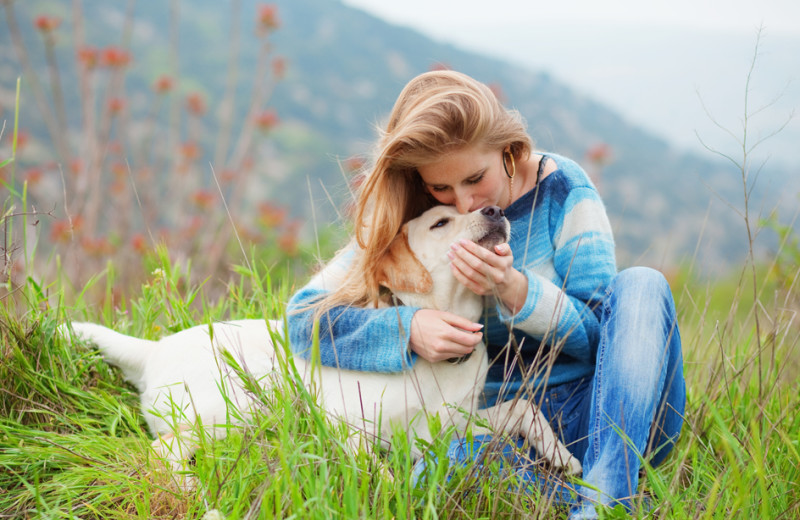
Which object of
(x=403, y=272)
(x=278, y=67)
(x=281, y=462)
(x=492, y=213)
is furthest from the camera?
(x=278, y=67)

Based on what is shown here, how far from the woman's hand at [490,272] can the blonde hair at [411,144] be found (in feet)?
1.11

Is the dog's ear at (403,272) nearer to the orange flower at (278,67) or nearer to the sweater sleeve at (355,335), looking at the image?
the sweater sleeve at (355,335)

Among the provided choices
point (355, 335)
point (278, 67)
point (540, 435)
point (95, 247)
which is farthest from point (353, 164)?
point (95, 247)

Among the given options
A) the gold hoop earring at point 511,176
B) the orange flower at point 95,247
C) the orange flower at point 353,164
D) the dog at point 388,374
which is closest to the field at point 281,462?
the dog at point 388,374

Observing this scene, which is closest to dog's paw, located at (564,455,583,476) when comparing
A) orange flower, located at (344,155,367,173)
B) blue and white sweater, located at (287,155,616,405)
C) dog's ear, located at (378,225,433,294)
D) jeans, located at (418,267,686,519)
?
jeans, located at (418,267,686,519)

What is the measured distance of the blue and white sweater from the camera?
2102 mm

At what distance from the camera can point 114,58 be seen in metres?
4.59

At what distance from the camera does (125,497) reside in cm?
186

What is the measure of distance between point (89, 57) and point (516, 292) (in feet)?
13.2

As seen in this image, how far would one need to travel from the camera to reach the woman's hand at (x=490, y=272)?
2.00 meters

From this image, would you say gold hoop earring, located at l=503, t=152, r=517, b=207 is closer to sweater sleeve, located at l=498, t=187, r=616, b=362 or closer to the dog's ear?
sweater sleeve, located at l=498, t=187, r=616, b=362

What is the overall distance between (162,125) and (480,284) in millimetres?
11908

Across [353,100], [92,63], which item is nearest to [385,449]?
[92,63]

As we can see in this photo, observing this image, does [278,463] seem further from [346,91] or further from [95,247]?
[346,91]
